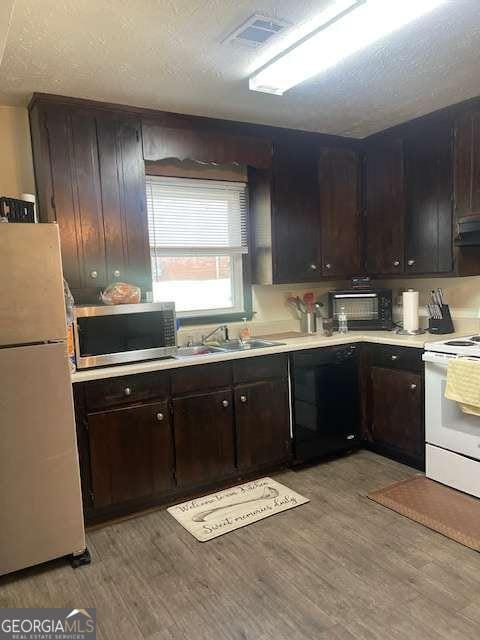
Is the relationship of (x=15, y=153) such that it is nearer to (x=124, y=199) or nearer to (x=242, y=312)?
(x=124, y=199)

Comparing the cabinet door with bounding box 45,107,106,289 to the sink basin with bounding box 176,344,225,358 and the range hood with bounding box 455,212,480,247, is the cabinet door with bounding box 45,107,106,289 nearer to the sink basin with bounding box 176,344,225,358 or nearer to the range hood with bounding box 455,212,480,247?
the sink basin with bounding box 176,344,225,358

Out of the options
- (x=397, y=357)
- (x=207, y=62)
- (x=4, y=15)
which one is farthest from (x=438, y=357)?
(x=4, y=15)

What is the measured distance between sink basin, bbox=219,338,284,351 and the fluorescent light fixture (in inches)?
65.2

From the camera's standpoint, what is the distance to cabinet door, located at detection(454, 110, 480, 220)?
120 inches

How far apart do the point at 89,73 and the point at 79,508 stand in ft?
7.37

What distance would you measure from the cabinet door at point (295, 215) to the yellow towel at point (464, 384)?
4.57ft

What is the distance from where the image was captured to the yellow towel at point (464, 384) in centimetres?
258

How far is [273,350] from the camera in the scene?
10.2ft

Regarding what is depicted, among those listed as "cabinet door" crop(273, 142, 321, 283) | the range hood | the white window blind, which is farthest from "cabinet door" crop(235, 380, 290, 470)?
the range hood

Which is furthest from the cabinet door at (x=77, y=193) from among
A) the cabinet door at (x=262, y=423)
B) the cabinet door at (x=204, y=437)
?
the cabinet door at (x=262, y=423)

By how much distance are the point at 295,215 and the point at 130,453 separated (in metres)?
2.15

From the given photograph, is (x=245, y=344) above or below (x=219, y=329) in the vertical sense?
below

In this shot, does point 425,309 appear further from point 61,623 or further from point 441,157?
point 61,623

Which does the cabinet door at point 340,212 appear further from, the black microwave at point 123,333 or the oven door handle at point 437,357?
the black microwave at point 123,333
